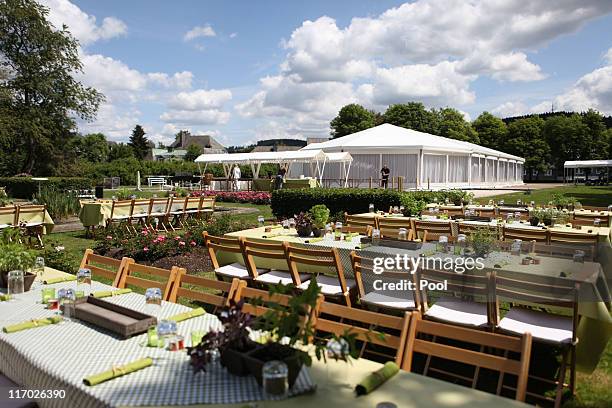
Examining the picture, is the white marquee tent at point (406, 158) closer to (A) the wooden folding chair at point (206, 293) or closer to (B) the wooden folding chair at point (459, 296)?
(B) the wooden folding chair at point (459, 296)

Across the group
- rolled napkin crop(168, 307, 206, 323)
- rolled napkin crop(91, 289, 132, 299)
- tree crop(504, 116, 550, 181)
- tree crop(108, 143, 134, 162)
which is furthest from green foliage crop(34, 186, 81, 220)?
tree crop(108, 143, 134, 162)

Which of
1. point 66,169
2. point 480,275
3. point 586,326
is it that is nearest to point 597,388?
point 586,326

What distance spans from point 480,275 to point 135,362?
10.3 ft

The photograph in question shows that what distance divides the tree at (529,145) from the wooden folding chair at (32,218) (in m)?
63.6

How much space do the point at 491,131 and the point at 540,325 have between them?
6968 cm

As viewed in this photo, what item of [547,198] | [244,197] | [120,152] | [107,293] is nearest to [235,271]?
[107,293]

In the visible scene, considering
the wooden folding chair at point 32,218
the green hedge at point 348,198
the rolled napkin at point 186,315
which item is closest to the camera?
the rolled napkin at point 186,315

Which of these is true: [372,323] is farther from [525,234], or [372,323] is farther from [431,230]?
[431,230]

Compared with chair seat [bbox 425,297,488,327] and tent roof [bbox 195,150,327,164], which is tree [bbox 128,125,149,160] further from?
chair seat [bbox 425,297,488,327]

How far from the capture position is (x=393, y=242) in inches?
230

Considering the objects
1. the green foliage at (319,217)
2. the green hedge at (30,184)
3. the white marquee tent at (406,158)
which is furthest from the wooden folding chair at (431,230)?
the white marquee tent at (406,158)

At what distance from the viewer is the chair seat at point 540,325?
3.78 metres

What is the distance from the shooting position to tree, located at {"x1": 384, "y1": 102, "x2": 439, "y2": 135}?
63.3 metres

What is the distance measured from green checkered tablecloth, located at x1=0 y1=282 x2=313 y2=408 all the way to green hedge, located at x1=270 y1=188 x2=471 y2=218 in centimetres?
974
